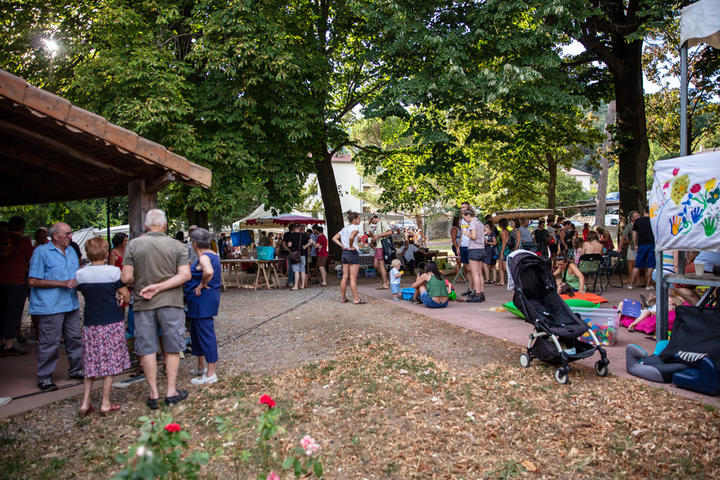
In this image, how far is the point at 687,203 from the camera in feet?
17.5

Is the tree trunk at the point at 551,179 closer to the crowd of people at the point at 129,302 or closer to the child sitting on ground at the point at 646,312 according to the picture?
the child sitting on ground at the point at 646,312

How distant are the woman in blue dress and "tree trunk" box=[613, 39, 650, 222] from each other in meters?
12.8

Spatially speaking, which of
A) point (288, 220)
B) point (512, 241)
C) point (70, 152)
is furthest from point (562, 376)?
point (288, 220)

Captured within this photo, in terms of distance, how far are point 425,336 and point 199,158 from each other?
7.38 metres

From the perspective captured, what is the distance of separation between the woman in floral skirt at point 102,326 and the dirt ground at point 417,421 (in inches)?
13.7

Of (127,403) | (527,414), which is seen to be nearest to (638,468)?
(527,414)

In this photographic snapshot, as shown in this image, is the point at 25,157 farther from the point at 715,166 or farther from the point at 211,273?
the point at 715,166

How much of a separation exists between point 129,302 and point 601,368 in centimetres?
494

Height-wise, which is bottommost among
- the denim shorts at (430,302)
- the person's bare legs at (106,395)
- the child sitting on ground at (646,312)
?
the person's bare legs at (106,395)

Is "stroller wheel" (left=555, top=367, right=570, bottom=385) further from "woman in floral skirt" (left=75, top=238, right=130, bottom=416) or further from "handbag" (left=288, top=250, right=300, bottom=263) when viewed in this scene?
"handbag" (left=288, top=250, right=300, bottom=263)

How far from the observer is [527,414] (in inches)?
170

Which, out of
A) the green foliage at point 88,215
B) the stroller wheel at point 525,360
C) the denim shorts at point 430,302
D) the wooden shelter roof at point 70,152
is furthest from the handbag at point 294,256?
the green foliage at point 88,215

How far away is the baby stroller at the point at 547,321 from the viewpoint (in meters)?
5.21

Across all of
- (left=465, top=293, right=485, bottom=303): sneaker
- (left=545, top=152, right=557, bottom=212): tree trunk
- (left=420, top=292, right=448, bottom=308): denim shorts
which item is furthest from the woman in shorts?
(left=545, top=152, right=557, bottom=212): tree trunk
